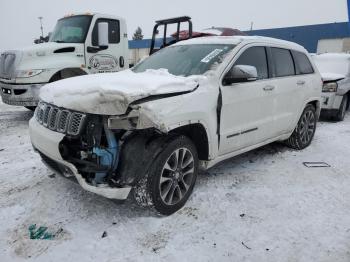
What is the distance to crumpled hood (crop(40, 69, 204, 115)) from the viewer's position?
2.92 metres

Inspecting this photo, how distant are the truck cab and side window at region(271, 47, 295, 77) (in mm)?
4380

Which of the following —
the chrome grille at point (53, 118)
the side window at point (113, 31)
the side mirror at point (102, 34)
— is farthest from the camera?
the side window at point (113, 31)

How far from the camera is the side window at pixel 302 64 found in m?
5.28

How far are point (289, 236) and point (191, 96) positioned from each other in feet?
5.21

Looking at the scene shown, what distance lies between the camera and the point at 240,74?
3740mm

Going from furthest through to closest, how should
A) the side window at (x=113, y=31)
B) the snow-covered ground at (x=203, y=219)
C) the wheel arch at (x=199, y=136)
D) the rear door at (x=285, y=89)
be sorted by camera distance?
the side window at (x=113, y=31)
the rear door at (x=285, y=89)
the wheel arch at (x=199, y=136)
the snow-covered ground at (x=203, y=219)

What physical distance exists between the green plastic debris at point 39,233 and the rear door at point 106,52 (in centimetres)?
547

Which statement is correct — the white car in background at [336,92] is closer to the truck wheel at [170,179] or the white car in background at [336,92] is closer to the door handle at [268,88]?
the door handle at [268,88]

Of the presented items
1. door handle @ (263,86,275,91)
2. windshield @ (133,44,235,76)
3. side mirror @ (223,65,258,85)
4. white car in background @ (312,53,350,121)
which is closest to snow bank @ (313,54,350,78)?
white car in background @ (312,53,350,121)

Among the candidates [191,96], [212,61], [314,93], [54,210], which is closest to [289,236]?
[191,96]

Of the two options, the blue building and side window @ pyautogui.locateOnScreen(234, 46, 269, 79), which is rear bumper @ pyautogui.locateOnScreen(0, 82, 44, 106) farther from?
the blue building

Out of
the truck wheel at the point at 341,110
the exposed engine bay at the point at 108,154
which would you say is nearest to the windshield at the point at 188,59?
the exposed engine bay at the point at 108,154

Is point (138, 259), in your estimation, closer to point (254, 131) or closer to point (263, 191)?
point (263, 191)

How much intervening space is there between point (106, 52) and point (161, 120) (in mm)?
5836
